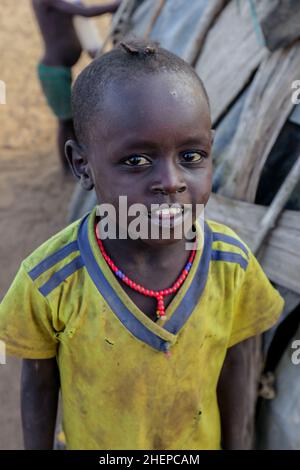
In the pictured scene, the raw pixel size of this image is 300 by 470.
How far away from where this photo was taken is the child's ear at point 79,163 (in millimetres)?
1133

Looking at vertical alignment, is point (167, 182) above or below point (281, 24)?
below

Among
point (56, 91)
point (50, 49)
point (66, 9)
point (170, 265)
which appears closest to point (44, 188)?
point (56, 91)

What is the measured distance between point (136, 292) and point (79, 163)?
311 millimetres

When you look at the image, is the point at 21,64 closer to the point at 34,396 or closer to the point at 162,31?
the point at 162,31

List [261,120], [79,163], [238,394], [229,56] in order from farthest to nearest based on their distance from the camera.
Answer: [229,56] → [261,120] → [238,394] → [79,163]

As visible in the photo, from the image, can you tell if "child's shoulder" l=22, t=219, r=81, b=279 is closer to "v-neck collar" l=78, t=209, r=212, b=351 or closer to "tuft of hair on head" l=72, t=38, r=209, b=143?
"v-neck collar" l=78, t=209, r=212, b=351

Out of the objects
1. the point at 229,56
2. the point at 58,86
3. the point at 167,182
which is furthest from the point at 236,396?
the point at 58,86

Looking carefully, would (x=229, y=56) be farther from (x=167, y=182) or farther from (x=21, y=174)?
(x=21, y=174)

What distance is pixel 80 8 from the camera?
130 inches

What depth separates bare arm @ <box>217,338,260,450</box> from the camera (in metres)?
1.49

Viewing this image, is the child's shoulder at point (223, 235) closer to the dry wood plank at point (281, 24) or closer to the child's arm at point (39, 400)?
the child's arm at point (39, 400)

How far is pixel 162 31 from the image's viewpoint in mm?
2627

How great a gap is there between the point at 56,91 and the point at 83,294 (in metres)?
2.79

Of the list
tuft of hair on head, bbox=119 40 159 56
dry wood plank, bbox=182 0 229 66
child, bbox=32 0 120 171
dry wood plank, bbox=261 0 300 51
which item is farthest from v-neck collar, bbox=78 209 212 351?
child, bbox=32 0 120 171
